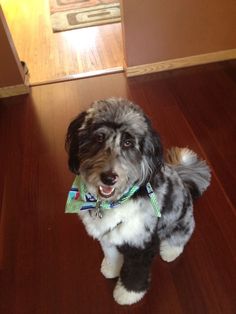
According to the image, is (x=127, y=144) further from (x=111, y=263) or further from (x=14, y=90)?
(x=14, y=90)

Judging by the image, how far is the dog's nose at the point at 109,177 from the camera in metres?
1.07

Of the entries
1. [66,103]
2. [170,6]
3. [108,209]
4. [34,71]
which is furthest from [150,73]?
[108,209]

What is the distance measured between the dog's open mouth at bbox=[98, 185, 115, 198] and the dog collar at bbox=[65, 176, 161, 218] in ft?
0.18

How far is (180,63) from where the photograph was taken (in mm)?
2977

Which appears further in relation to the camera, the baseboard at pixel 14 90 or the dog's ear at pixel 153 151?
the baseboard at pixel 14 90

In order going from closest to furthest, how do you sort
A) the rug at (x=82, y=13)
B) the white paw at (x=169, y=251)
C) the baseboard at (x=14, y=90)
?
the white paw at (x=169, y=251) < the baseboard at (x=14, y=90) < the rug at (x=82, y=13)

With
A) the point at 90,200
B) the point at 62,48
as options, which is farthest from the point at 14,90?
the point at 90,200

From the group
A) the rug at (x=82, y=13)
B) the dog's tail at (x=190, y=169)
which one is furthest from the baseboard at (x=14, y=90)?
the dog's tail at (x=190, y=169)

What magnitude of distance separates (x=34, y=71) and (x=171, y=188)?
229cm

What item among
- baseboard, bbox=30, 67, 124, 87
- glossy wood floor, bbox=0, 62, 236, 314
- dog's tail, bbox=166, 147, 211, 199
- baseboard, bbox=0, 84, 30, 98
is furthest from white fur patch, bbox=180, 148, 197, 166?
baseboard, bbox=0, 84, 30, 98

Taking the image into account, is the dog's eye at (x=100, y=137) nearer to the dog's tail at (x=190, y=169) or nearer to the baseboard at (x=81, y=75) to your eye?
the dog's tail at (x=190, y=169)

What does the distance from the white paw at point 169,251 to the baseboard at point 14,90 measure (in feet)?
6.38

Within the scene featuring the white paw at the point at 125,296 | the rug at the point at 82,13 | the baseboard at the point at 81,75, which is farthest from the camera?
the rug at the point at 82,13

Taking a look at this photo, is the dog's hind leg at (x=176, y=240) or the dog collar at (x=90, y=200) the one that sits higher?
the dog collar at (x=90, y=200)
